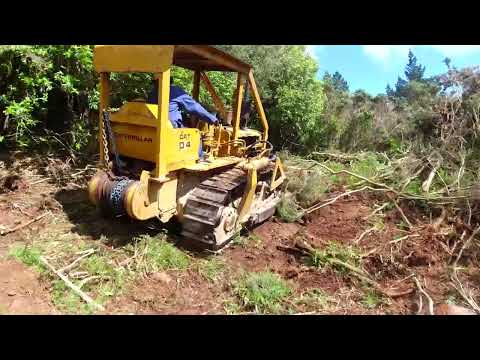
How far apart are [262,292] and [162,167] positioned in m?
1.90

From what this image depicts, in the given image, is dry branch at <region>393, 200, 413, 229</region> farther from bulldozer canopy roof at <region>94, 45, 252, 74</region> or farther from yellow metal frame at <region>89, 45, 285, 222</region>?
bulldozer canopy roof at <region>94, 45, 252, 74</region>

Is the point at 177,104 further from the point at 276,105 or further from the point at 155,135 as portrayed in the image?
the point at 276,105

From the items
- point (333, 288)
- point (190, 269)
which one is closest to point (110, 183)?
point (190, 269)

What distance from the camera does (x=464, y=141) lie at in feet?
28.6

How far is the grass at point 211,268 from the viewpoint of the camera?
4.71 m

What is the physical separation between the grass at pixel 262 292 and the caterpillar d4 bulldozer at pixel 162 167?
0.76m

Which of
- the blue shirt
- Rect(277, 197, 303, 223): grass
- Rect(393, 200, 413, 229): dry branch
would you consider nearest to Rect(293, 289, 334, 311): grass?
Rect(277, 197, 303, 223): grass

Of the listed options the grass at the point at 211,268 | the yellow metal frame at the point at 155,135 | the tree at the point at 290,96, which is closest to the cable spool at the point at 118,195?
the yellow metal frame at the point at 155,135

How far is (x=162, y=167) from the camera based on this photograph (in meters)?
4.80

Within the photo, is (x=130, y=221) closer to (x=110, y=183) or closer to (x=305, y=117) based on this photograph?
(x=110, y=183)

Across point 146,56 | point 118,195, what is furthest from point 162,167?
point 146,56

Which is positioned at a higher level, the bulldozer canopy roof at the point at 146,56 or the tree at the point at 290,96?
the bulldozer canopy roof at the point at 146,56

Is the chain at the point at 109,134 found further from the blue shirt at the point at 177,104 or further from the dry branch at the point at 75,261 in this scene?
the dry branch at the point at 75,261
